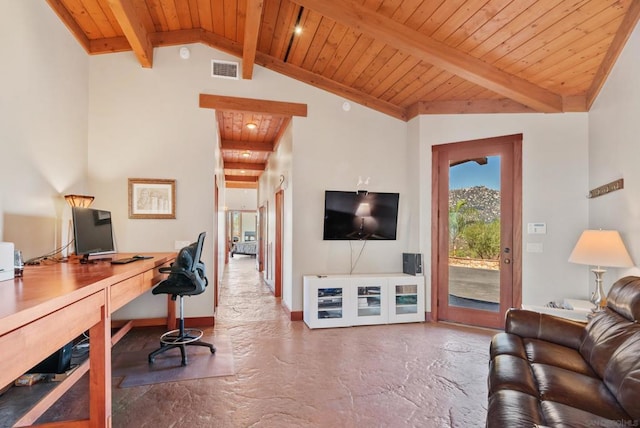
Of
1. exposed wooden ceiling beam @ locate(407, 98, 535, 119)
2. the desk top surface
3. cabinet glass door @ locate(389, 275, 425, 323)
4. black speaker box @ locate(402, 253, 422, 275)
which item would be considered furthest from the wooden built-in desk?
exposed wooden ceiling beam @ locate(407, 98, 535, 119)

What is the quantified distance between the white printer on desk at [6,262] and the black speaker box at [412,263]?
421cm

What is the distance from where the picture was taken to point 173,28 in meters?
4.30

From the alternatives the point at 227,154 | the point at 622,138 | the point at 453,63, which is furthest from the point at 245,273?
the point at 622,138

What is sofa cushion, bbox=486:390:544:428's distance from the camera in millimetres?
1453

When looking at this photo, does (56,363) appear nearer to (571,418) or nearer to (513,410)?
(513,410)

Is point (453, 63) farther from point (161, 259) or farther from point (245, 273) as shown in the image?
point (245, 273)

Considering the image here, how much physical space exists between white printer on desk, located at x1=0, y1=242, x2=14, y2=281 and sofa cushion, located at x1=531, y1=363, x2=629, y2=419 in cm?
286

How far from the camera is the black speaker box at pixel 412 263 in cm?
473

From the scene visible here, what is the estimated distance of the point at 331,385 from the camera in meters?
2.81

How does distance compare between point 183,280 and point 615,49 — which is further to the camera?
point 183,280

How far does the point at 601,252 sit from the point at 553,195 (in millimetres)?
1335

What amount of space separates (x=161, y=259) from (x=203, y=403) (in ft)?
4.81

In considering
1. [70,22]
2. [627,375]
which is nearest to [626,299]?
[627,375]

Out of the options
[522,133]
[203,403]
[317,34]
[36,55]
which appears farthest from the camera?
[522,133]
